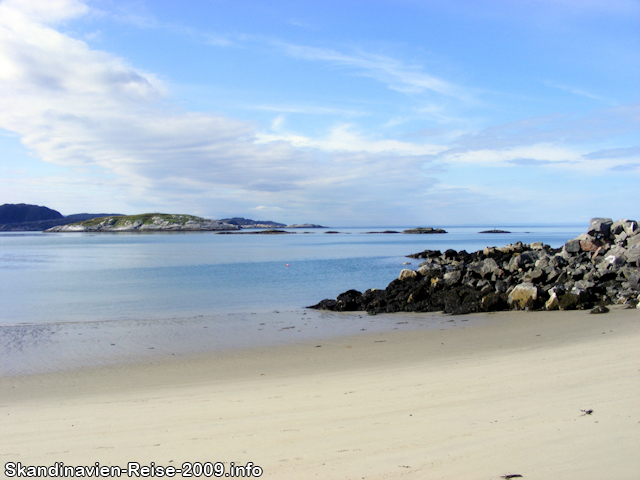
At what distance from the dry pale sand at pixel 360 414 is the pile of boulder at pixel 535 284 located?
501cm

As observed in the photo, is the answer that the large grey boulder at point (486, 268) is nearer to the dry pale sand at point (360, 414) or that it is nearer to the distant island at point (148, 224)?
the dry pale sand at point (360, 414)

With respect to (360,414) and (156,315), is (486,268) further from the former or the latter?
(360,414)

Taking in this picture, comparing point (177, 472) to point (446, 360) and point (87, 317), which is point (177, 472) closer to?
point (446, 360)

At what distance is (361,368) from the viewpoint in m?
8.22

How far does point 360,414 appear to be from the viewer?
17.1ft

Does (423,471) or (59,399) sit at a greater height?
(423,471)

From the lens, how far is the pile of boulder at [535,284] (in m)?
13.9

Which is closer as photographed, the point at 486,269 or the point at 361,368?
the point at 361,368

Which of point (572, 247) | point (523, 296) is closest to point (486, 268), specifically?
point (523, 296)

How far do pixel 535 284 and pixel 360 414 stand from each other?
12977mm

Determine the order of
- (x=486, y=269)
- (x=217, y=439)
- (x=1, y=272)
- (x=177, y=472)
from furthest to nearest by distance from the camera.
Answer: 1. (x=1, y=272)
2. (x=486, y=269)
3. (x=217, y=439)
4. (x=177, y=472)

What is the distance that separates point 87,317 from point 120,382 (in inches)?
372

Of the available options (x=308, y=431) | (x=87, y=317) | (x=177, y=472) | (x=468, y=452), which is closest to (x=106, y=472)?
(x=177, y=472)

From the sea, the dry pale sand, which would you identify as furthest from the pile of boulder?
the dry pale sand
